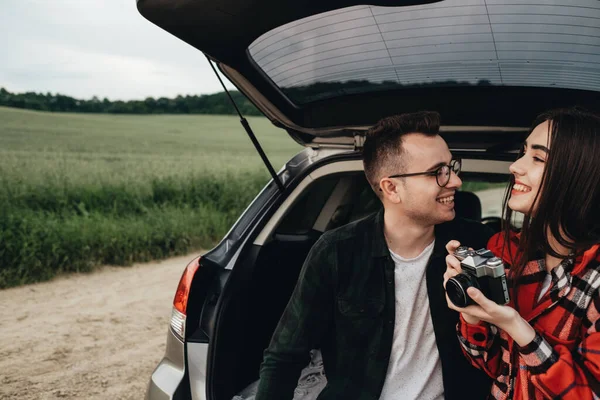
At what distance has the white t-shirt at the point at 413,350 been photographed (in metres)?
1.74

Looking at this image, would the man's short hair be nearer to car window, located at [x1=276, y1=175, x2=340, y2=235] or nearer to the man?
the man

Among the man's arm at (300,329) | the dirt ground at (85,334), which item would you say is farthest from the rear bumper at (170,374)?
the dirt ground at (85,334)

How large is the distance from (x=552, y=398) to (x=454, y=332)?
1.54 ft

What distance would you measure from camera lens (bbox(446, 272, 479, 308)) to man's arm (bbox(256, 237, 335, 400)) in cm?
52

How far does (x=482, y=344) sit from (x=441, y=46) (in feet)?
3.19

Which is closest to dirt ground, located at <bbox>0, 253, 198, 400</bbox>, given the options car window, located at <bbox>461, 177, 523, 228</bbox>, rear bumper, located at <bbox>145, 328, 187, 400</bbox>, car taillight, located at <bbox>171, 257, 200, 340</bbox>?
rear bumper, located at <bbox>145, 328, 187, 400</bbox>

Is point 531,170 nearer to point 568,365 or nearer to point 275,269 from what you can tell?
point 568,365

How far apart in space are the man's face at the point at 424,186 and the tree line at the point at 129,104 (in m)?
28.3

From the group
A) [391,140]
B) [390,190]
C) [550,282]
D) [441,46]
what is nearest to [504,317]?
[550,282]

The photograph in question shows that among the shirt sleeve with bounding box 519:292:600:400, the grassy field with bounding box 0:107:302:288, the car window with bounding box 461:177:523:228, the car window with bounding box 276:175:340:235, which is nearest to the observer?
the shirt sleeve with bounding box 519:292:600:400

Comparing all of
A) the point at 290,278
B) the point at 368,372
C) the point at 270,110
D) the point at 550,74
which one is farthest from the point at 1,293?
the point at 550,74

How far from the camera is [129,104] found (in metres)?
38.5

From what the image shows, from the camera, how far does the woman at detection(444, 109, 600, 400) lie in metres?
1.28

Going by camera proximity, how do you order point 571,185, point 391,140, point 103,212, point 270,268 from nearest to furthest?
point 571,185 → point 391,140 → point 270,268 → point 103,212
